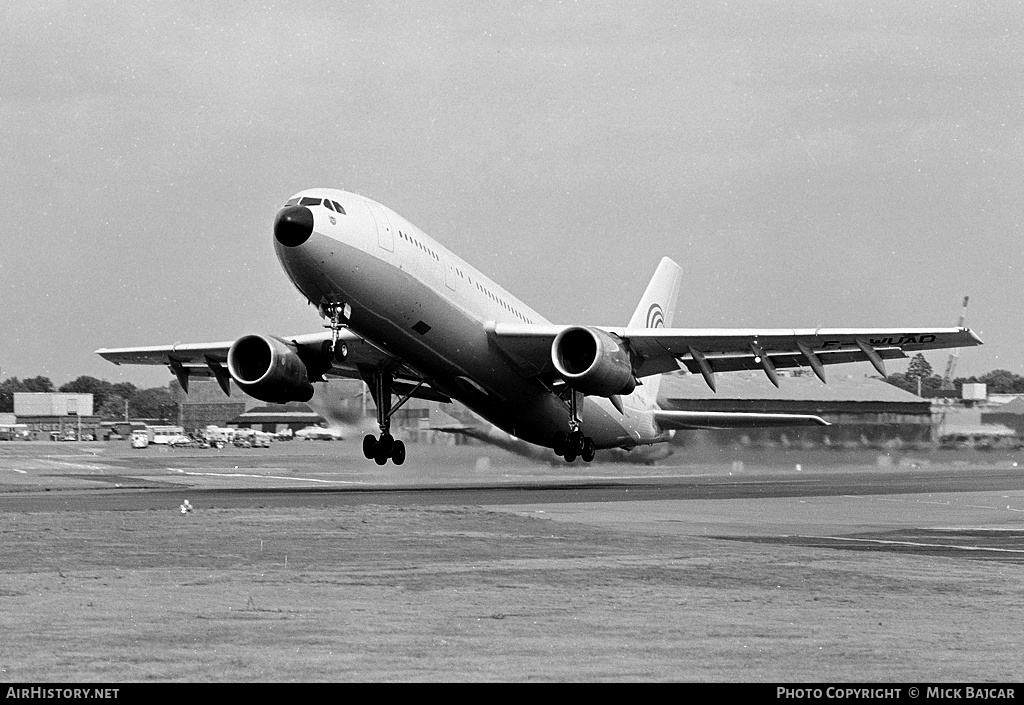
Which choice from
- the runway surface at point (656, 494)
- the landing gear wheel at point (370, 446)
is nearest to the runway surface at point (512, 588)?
the runway surface at point (656, 494)

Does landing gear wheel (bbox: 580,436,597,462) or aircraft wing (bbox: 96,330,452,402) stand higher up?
aircraft wing (bbox: 96,330,452,402)

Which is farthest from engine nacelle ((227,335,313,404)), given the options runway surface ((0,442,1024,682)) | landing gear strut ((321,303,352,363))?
landing gear strut ((321,303,352,363))

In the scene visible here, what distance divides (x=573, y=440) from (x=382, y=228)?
10302 millimetres

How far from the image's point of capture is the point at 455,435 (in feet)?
152

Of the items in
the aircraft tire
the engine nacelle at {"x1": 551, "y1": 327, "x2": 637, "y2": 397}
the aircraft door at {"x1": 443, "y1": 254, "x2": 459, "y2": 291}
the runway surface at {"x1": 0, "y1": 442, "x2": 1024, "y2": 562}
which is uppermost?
the aircraft door at {"x1": 443, "y1": 254, "x2": 459, "y2": 291}

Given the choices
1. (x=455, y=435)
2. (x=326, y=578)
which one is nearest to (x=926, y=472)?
(x=455, y=435)

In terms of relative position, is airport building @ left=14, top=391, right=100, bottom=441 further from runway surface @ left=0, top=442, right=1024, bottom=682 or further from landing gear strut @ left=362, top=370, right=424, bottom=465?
runway surface @ left=0, top=442, right=1024, bottom=682

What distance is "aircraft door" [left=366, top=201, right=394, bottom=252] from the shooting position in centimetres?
2989

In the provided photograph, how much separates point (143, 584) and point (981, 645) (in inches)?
341

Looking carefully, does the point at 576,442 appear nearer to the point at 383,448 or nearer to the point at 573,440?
the point at 573,440

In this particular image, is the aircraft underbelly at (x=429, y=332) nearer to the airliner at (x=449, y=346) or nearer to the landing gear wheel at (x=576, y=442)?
the airliner at (x=449, y=346)

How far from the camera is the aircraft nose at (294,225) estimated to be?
2834 centimetres

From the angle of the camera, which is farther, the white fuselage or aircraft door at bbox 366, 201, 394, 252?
aircraft door at bbox 366, 201, 394, 252

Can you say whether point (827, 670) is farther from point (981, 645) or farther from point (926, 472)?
point (926, 472)
